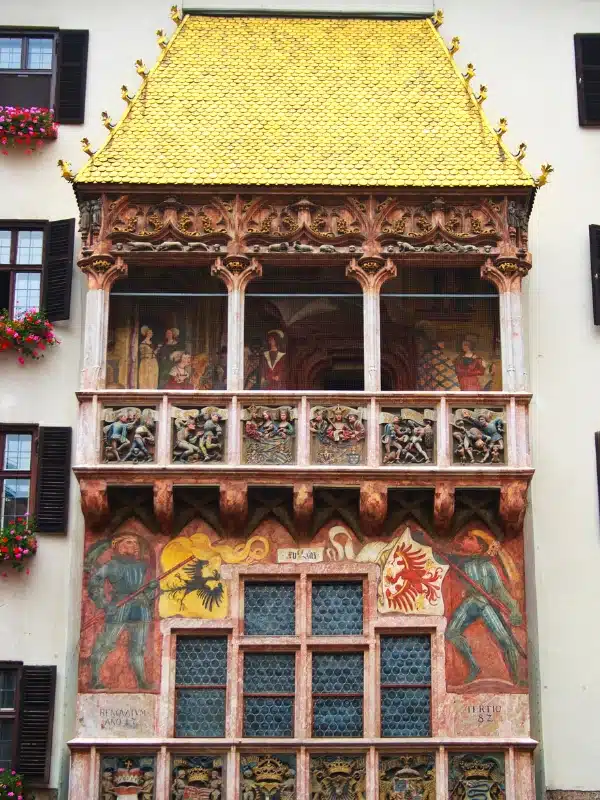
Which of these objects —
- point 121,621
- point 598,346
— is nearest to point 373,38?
point 598,346

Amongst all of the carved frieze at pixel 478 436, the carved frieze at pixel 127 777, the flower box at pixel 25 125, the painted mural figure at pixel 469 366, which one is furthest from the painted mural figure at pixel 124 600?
the flower box at pixel 25 125

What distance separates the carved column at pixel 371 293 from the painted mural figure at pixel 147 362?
115 inches

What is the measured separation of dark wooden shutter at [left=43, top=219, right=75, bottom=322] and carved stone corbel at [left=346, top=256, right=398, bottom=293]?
12.7ft

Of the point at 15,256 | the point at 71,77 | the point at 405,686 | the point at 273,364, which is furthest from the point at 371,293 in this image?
the point at 71,77

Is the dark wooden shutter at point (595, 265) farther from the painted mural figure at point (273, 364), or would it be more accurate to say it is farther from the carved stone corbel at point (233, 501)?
the carved stone corbel at point (233, 501)

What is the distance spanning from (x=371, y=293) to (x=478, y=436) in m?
2.26

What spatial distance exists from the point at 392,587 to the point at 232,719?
249 cm

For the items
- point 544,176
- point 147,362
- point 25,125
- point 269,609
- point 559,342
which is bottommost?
point 269,609

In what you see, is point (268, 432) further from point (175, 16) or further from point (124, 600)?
point (175, 16)

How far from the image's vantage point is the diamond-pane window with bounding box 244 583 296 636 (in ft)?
67.9

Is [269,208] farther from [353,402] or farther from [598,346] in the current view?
[598,346]

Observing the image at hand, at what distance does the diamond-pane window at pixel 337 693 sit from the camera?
20.3 m

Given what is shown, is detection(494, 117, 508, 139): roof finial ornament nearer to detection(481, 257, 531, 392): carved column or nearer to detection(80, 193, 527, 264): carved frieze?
detection(80, 193, 527, 264): carved frieze

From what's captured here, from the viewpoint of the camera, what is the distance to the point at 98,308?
70.2 feet
